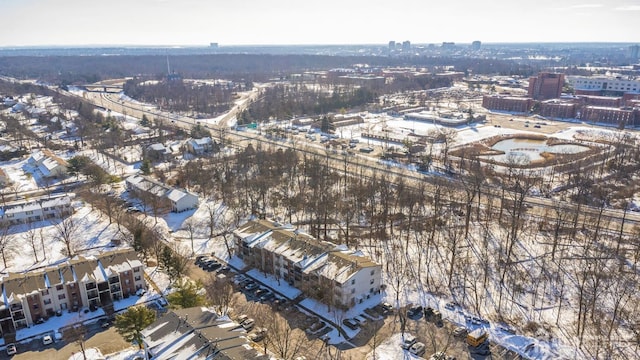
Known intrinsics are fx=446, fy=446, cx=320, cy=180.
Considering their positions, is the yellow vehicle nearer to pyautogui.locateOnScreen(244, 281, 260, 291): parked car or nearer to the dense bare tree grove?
the dense bare tree grove

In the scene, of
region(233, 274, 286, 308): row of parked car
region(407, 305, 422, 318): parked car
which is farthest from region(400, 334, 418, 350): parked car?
region(233, 274, 286, 308): row of parked car

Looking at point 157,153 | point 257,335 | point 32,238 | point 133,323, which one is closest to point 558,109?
point 157,153

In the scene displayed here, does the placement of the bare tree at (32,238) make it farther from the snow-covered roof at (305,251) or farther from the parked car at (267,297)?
the parked car at (267,297)

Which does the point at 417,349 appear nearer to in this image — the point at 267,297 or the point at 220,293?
the point at 267,297

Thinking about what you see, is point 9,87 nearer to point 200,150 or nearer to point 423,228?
point 200,150

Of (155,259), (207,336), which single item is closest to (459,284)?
(207,336)
